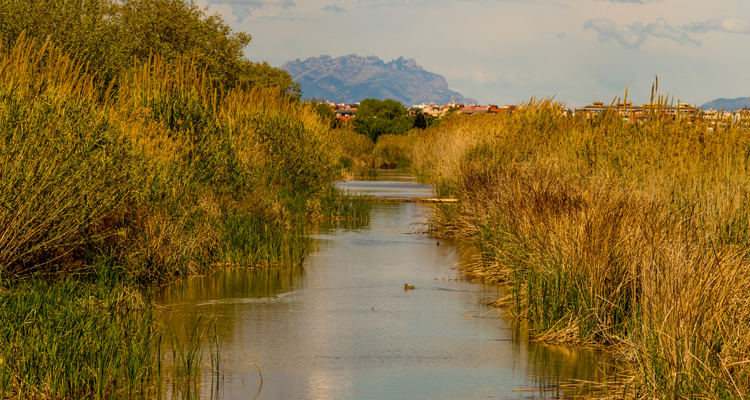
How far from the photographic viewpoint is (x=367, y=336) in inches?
401

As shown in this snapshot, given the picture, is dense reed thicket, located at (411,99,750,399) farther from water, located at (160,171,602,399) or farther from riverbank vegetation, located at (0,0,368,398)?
riverbank vegetation, located at (0,0,368,398)

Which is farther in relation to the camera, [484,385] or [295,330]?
[295,330]

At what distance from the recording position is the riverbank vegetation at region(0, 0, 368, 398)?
7.52 metres

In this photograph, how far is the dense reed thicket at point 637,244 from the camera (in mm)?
6738

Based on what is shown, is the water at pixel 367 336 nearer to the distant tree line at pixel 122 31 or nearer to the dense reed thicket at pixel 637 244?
the dense reed thicket at pixel 637 244

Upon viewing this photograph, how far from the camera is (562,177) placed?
16375 millimetres

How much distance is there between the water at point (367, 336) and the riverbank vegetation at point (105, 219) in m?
0.66

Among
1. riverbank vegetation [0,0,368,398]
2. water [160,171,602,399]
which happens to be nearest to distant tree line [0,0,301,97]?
riverbank vegetation [0,0,368,398]

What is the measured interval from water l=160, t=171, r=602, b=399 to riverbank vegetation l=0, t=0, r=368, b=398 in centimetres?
66

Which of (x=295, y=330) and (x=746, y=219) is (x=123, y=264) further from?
(x=746, y=219)

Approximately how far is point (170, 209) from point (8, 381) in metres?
7.27

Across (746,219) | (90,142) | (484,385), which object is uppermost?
(90,142)

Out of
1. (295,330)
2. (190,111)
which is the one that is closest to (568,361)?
(295,330)

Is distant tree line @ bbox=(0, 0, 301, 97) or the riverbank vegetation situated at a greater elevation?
distant tree line @ bbox=(0, 0, 301, 97)
